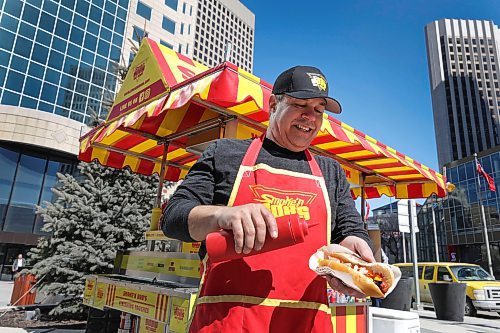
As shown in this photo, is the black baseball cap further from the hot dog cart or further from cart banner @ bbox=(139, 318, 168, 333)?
cart banner @ bbox=(139, 318, 168, 333)

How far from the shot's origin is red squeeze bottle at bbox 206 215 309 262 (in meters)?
0.98

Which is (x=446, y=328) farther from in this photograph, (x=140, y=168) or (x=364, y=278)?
(x=364, y=278)

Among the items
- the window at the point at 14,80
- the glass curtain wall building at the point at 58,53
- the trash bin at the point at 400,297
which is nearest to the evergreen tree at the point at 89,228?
the trash bin at the point at 400,297

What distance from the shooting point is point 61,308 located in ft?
25.5

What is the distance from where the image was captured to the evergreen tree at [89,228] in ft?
25.4

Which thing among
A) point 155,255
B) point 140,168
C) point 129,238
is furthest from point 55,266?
point 155,255

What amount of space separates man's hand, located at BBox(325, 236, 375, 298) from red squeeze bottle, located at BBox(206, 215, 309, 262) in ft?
1.48

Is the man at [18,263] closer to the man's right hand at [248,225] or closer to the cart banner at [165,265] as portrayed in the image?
the cart banner at [165,265]

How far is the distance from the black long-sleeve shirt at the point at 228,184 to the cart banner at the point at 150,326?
83.4 inches

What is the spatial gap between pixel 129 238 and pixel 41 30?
24908 millimetres

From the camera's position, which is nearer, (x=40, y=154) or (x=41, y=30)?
(x=40, y=154)

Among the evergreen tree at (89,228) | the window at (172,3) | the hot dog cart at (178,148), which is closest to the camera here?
the hot dog cart at (178,148)

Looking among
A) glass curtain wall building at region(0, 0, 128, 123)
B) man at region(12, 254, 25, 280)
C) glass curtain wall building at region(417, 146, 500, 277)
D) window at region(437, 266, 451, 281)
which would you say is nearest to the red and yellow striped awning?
window at region(437, 266, 451, 281)

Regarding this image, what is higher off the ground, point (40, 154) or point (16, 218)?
point (40, 154)
